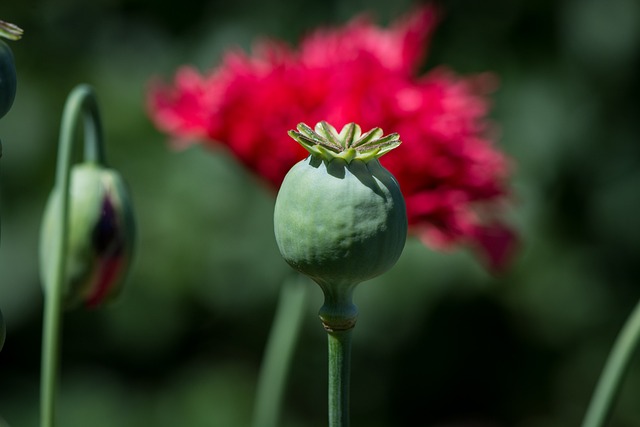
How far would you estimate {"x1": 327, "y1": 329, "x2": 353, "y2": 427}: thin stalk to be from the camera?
0.24 metres

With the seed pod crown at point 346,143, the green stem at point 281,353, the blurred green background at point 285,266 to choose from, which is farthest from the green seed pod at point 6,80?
the blurred green background at point 285,266

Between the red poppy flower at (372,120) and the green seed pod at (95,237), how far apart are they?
0.40ft

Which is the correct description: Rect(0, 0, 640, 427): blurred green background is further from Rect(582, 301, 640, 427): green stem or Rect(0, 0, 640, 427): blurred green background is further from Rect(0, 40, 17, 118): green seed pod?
Rect(0, 40, 17, 118): green seed pod

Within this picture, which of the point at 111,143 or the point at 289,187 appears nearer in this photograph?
the point at 289,187

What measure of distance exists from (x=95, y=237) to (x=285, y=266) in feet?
3.01

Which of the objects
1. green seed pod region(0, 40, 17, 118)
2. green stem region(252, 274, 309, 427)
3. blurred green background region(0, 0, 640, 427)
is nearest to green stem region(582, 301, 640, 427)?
green stem region(252, 274, 309, 427)

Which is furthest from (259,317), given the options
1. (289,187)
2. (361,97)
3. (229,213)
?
(289,187)

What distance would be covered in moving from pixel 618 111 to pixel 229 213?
1.82 feet

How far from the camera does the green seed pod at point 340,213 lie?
0.24 metres

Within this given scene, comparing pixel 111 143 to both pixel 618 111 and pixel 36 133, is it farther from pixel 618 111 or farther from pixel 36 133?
pixel 618 111

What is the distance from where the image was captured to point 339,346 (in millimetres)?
248

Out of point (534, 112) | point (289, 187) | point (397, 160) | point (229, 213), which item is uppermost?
point (534, 112)

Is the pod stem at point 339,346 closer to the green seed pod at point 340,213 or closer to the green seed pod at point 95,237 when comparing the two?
the green seed pod at point 340,213

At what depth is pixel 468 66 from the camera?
1414 millimetres
